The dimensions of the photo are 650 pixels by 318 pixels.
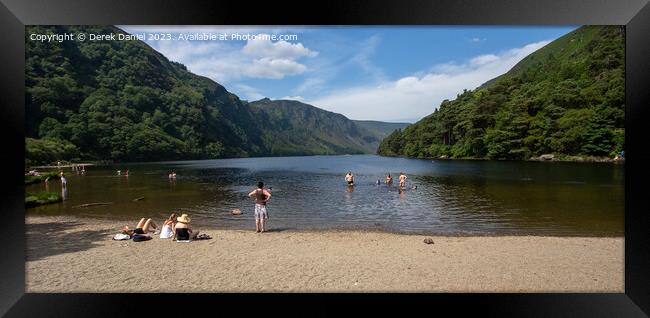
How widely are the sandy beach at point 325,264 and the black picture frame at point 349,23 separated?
897mm

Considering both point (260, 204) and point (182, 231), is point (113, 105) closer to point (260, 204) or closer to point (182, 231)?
point (260, 204)

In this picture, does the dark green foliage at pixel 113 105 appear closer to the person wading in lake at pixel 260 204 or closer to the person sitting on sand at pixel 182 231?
the person sitting on sand at pixel 182 231

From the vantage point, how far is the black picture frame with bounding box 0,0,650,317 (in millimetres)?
5461

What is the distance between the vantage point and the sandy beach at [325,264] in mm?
6789

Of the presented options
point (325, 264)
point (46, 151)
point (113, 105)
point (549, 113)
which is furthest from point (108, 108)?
point (549, 113)

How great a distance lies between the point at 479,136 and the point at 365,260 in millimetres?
97656

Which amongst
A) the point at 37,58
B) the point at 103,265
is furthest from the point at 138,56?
the point at 103,265

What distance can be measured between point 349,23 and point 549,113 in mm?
84474

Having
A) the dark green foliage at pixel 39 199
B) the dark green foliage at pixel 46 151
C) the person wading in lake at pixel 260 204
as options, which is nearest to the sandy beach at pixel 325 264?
the person wading in lake at pixel 260 204

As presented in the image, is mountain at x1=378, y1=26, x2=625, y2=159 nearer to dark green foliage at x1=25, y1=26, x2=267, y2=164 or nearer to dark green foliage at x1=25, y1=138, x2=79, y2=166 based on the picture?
dark green foliage at x1=25, y1=138, x2=79, y2=166

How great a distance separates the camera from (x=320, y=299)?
5.82 m

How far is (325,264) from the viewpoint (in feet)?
26.6

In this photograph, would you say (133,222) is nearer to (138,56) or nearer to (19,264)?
(19,264)

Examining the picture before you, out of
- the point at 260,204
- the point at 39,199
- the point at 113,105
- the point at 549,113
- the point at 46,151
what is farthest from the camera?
the point at 113,105
